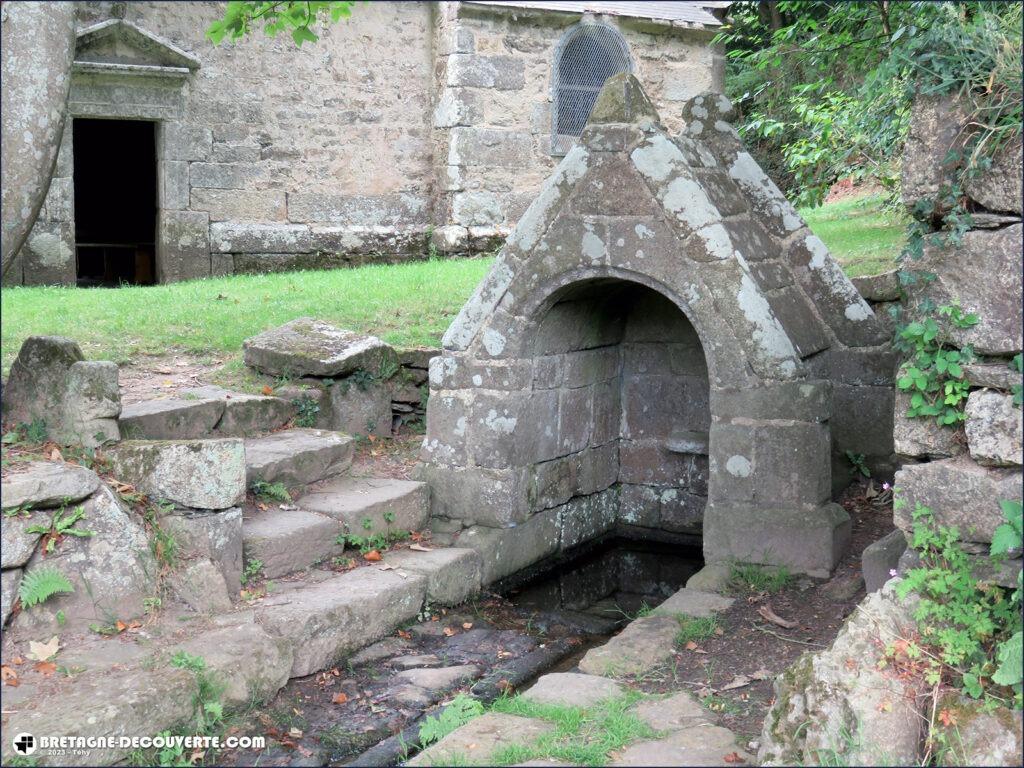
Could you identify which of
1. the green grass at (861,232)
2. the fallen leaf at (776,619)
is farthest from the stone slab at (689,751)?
the green grass at (861,232)

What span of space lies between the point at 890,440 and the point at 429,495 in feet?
9.31

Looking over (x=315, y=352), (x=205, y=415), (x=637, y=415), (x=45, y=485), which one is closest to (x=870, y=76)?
(x=637, y=415)

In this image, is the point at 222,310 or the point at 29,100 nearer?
the point at 29,100

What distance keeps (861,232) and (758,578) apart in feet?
22.3

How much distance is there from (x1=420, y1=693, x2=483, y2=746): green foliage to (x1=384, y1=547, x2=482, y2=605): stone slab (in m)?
1.21

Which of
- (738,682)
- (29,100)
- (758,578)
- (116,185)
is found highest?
(116,185)

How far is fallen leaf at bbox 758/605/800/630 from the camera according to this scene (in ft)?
16.8

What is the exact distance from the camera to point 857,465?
670 centimetres

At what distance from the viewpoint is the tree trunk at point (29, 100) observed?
4.68m

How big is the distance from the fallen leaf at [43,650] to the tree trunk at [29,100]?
1608 millimetres

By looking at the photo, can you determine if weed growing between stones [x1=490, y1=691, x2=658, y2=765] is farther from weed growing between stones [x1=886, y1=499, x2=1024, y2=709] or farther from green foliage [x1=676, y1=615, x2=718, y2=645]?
weed growing between stones [x1=886, y1=499, x2=1024, y2=709]

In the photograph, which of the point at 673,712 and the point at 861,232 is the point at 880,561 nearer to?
the point at 673,712

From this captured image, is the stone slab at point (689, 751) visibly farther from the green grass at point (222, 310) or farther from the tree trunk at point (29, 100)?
the green grass at point (222, 310)

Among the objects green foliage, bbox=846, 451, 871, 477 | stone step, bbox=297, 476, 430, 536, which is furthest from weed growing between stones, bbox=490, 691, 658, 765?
green foliage, bbox=846, 451, 871, 477
